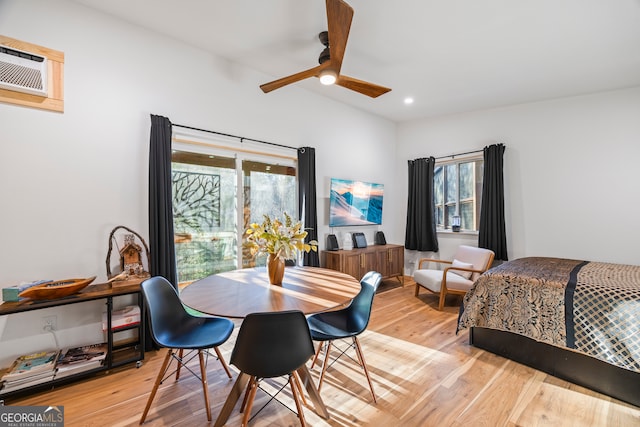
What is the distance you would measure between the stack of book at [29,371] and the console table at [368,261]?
301 centimetres

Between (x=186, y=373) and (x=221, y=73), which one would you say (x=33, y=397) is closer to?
(x=186, y=373)

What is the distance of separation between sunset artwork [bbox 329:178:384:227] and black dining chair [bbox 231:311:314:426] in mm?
3005

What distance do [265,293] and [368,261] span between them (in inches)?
107

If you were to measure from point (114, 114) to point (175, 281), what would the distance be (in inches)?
64.3

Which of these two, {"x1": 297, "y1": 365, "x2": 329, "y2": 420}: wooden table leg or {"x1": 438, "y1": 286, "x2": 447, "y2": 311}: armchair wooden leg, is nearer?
{"x1": 297, "y1": 365, "x2": 329, "y2": 420}: wooden table leg

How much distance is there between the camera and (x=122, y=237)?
2.66 m

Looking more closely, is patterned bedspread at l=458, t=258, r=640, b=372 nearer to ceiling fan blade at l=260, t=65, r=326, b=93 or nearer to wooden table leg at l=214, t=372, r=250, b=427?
wooden table leg at l=214, t=372, r=250, b=427

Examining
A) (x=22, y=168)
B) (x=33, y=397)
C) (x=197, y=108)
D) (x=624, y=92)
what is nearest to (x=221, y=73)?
(x=197, y=108)

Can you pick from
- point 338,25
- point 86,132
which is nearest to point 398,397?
point 338,25

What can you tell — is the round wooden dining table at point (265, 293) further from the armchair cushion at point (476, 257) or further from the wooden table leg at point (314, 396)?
the armchair cushion at point (476, 257)

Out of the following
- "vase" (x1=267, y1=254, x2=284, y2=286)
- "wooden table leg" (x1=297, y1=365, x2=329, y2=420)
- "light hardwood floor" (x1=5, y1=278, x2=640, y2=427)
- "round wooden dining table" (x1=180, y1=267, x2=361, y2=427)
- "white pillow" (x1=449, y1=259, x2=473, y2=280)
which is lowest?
"light hardwood floor" (x1=5, y1=278, x2=640, y2=427)

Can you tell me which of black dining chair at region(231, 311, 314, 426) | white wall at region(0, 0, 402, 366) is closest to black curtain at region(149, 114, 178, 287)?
white wall at region(0, 0, 402, 366)

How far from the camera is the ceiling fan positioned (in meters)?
1.87

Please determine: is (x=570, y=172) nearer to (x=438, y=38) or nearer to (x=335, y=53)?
(x=438, y=38)
